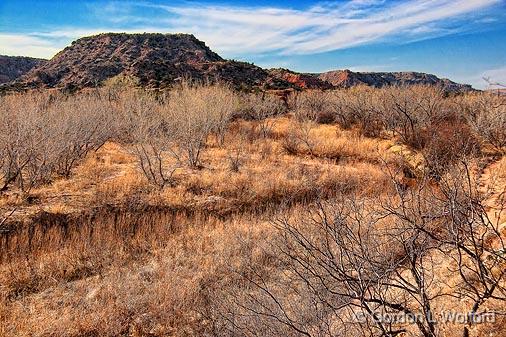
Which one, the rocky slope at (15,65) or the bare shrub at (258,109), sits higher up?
the rocky slope at (15,65)

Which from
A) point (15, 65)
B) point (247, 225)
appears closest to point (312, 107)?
point (247, 225)

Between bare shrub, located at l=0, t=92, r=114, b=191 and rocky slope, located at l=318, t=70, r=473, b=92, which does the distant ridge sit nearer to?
rocky slope, located at l=318, t=70, r=473, b=92

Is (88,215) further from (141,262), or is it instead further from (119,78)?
(119,78)

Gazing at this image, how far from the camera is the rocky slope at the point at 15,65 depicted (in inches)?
2798

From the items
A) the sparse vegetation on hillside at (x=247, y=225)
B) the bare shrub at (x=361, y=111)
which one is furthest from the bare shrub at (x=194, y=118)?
the bare shrub at (x=361, y=111)

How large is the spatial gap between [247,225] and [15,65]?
273 feet

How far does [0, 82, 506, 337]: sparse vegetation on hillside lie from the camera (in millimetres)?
3725

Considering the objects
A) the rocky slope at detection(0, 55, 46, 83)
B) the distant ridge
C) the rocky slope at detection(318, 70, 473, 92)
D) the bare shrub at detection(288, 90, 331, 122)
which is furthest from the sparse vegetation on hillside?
the rocky slope at detection(0, 55, 46, 83)

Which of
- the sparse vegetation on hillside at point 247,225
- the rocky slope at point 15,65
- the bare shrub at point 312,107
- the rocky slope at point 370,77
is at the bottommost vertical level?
the sparse vegetation on hillside at point 247,225

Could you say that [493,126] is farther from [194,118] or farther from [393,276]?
[393,276]

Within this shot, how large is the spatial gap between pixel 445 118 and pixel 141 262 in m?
19.4

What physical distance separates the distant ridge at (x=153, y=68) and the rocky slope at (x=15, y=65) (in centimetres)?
240

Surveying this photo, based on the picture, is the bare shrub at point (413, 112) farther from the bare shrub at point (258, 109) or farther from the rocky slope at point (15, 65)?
the rocky slope at point (15, 65)

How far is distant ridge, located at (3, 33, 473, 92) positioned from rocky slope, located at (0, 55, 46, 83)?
2.40 meters
